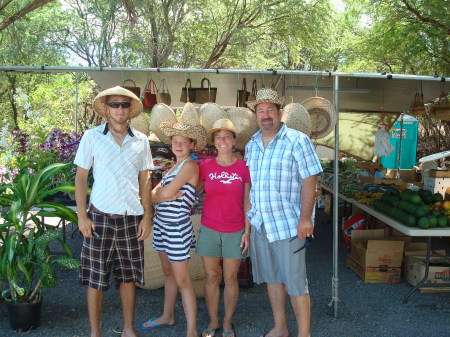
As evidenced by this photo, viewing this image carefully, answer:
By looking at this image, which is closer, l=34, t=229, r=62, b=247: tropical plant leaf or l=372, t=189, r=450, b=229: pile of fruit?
l=34, t=229, r=62, b=247: tropical plant leaf

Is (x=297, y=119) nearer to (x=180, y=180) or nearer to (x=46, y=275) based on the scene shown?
(x=180, y=180)

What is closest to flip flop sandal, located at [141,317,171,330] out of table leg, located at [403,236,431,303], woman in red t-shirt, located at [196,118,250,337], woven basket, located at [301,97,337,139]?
woman in red t-shirt, located at [196,118,250,337]

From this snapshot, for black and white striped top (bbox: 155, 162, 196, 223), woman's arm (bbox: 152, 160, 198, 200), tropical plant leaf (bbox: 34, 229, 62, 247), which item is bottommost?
tropical plant leaf (bbox: 34, 229, 62, 247)

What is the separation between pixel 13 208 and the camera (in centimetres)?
319

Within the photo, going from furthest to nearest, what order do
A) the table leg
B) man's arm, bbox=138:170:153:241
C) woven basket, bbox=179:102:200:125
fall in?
1. the table leg
2. woven basket, bbox=179:102:200:125
3. man's arm, bbox=138:170:153:241

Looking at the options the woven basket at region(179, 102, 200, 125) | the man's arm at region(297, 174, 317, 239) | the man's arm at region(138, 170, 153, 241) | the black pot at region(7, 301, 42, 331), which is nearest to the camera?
the man's arm at region(297, 174, 317, 239)

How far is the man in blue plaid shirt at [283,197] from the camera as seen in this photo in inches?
113

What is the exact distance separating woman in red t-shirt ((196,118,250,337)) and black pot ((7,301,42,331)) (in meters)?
1.48

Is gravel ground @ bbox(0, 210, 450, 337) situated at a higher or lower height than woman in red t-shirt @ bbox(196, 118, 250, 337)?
lower

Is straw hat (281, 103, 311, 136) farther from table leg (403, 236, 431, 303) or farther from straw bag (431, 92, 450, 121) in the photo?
straw bag (431, 92, 450, 121)

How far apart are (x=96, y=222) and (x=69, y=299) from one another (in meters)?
1.60

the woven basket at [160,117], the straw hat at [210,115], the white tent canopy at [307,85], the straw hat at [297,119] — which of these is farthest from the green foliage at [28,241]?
the white tent canopy at [307,85]

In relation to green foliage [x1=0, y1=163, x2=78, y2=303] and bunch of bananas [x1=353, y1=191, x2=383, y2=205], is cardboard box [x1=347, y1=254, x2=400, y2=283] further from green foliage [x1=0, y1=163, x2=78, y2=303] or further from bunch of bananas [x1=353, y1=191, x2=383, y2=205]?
green foliage [x1=0, y1=163, x2=78, y2=303]

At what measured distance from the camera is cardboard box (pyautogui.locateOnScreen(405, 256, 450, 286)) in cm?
445
